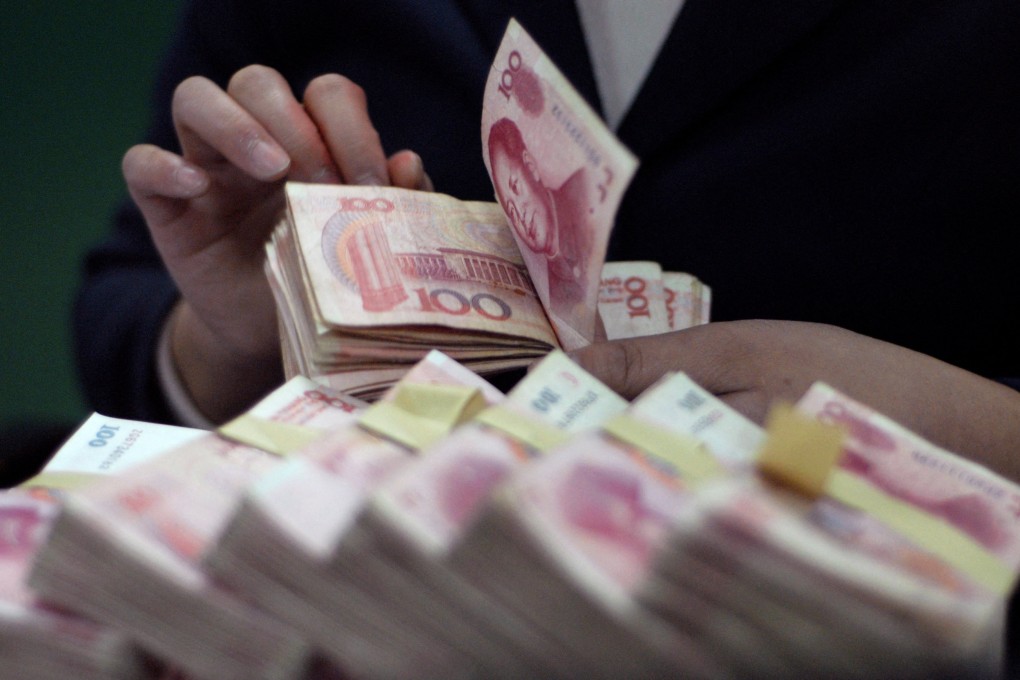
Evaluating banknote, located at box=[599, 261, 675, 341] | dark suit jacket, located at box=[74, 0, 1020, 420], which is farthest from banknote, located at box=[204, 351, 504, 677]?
dark suit jacket, located at box=[74, 0, 1020, 420]

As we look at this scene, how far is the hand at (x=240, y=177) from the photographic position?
1.08 meters

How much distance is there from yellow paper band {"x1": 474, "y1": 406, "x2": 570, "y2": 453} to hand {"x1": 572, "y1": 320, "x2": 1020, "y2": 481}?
0.45ft

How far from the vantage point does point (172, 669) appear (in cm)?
58

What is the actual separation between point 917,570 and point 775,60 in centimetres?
79

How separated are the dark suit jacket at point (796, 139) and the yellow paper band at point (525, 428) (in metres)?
0.66

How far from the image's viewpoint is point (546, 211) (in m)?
0.89

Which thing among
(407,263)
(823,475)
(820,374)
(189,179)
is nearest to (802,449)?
(823,475)

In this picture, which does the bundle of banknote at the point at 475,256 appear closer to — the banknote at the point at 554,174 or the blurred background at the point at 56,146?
the banknote at the point at 554,174

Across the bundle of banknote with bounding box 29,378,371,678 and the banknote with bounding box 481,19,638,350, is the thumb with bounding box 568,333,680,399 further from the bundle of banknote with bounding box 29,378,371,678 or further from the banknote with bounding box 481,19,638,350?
the bundle of banknote with bounding box 29,378,371,678

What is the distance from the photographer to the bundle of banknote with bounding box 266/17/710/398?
82 centimetres

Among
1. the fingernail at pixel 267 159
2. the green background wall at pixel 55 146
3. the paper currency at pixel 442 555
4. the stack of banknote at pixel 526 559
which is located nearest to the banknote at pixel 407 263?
the fingernail at pixel 267 159

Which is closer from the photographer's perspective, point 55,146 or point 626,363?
point 626,363

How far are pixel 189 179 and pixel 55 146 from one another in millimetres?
1392

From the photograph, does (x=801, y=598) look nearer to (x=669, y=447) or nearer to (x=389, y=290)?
(x=669, y=447)
